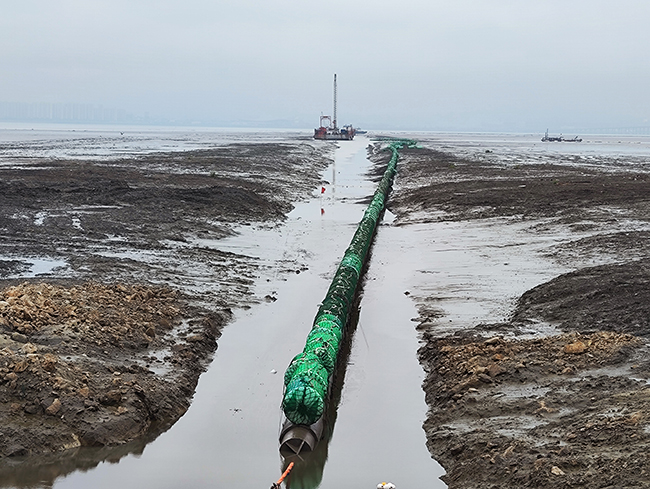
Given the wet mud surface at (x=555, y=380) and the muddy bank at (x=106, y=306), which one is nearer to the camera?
the wet mud surface at (x=555, y=380)

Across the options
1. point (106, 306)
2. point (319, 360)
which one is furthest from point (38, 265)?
point (319, 360)

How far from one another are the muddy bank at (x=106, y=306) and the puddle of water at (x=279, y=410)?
42 centimetres

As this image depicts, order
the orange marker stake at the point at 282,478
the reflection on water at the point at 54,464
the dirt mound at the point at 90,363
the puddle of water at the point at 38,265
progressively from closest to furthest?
the orange marker stake at the point at 282,478, the reflection on water at the point at 54,464, the dirt mound at the point at 90,363, the puddle of water at the point at 38,265

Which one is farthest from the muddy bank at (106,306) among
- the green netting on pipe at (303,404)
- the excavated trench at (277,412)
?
the green netting on pipe at (303,404)

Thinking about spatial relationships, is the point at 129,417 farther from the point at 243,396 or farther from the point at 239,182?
the point at 239,182

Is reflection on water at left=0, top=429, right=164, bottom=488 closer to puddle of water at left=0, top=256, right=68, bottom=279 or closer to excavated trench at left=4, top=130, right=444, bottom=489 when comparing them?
excavated trench at left=4, top=130, right=444, bottom=489

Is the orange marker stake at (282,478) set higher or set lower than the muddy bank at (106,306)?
lower

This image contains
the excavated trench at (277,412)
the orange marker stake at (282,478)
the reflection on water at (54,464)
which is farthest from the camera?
the excavated trench at (277,412)

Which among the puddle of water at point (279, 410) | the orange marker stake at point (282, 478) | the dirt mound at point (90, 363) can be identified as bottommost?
the puddle of water at point (279, 410)

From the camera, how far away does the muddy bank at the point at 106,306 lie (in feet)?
32.7

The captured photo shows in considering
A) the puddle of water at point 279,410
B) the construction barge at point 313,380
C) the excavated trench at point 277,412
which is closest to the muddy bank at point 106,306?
the excavated trench at point 277,412

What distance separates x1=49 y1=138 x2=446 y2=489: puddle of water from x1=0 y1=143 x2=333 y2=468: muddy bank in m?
0.42

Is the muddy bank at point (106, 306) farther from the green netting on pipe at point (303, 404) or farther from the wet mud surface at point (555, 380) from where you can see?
the wet mud surface at point (555, 380)

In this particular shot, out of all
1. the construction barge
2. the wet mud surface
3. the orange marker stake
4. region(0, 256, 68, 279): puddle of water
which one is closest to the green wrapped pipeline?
the construction barge
